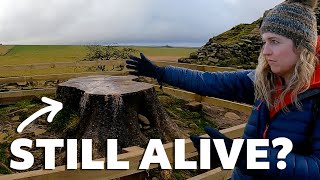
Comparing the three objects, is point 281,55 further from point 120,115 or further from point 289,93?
point 120,115

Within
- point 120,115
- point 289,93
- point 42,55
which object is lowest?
point 42,55

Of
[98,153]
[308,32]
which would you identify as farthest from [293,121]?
[98,153]

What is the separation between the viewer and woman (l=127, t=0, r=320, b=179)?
1.98 meters

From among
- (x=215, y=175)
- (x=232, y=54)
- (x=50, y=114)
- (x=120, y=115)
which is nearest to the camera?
(x=215, y=175)

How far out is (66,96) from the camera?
26.1 feet

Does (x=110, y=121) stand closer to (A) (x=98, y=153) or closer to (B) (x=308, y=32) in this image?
(A) (x=98, y=153)

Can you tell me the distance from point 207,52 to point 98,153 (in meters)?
9.07

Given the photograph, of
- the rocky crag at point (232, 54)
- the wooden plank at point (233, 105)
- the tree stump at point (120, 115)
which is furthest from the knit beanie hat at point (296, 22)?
the rocky crag at point (232, 54)

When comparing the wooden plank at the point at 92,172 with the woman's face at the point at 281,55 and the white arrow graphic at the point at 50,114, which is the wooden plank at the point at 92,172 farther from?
the white arrow graphic at the point at 50,114

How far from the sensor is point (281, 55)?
7.13 feet

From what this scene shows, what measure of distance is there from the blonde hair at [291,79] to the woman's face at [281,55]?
3cm

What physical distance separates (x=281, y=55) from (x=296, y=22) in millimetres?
197

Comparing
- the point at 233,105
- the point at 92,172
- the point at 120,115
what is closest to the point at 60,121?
the point at 120,115

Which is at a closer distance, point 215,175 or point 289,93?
point 289,93
